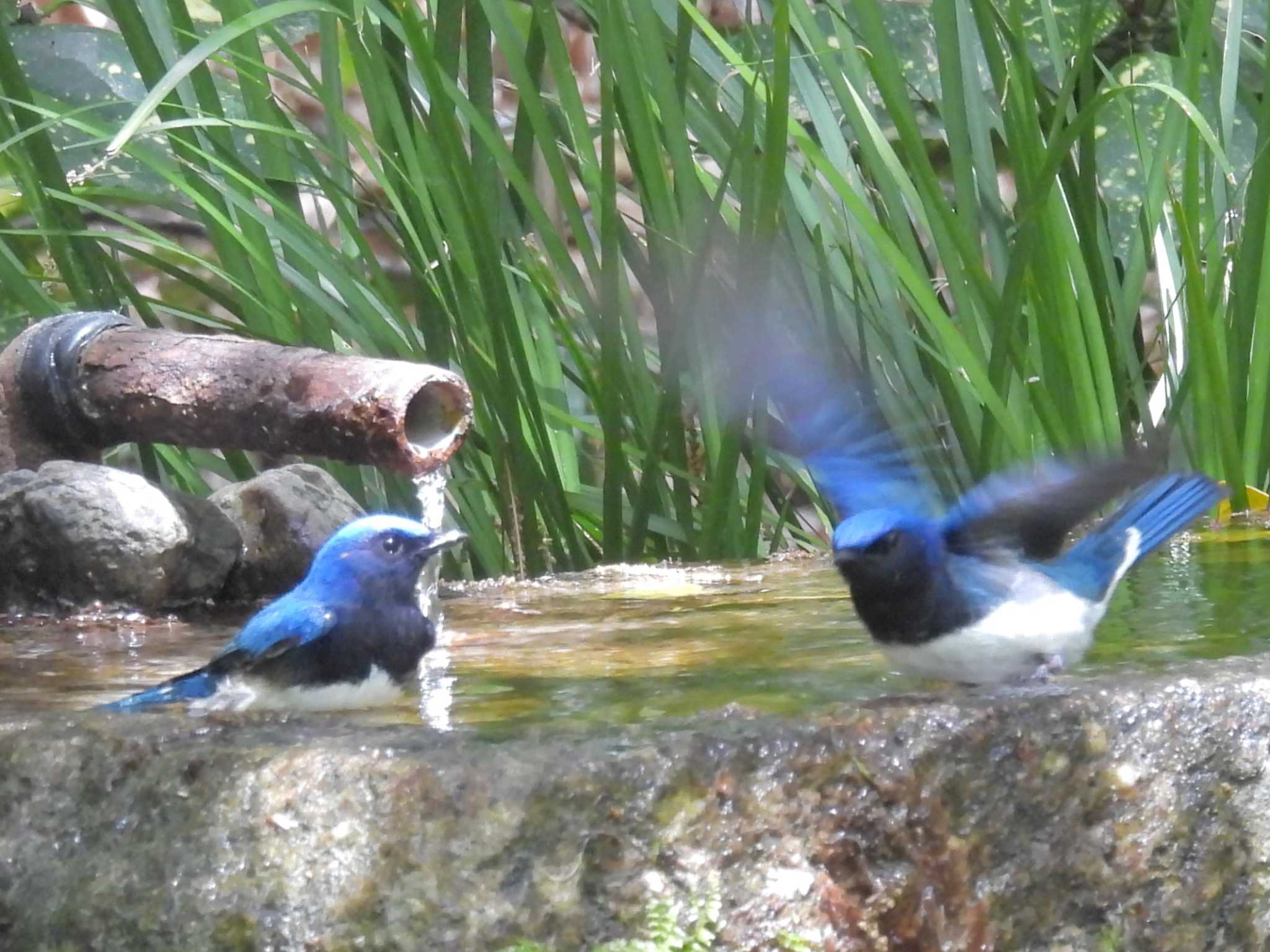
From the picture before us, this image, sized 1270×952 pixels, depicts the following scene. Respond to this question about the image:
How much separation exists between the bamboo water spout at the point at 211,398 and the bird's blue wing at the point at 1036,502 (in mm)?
910

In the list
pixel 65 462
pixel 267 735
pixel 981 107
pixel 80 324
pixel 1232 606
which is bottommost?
pixel 1232 606

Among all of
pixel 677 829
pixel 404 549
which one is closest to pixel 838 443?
pixel 404 549

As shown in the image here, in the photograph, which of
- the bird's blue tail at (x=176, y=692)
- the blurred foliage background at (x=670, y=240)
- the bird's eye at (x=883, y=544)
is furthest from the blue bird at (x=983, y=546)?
the bird's blue tail at (x=176, y=692)

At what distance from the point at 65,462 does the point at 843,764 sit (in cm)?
186

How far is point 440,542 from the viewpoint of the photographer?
2631mm

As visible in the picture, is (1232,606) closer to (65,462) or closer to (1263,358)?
(1263,358)

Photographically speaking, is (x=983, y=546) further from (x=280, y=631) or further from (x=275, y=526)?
(x=275, y=526)

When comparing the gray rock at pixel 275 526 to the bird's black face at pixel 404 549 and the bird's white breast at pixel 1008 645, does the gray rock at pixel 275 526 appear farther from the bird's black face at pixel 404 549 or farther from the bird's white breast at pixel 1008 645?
the bird's white breast at pixel 1008 645

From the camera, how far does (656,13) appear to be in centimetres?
336

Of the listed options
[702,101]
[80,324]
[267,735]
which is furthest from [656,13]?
[267,735]

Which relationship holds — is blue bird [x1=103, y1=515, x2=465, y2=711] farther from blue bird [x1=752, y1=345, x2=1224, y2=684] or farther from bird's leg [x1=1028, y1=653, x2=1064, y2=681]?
bird's leg [x1=1028, y1=653, x2=1064, y2=681]

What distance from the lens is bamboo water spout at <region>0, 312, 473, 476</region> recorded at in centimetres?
279

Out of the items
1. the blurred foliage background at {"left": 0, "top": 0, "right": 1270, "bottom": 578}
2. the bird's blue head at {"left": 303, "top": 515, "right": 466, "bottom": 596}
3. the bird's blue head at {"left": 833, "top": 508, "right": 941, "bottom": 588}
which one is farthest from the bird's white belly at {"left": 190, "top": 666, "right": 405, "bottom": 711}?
the blurred foliage background at {"left": 0, "top": 0, "right": 1270, "bottom": 578}

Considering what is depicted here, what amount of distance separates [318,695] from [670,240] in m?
1.40
